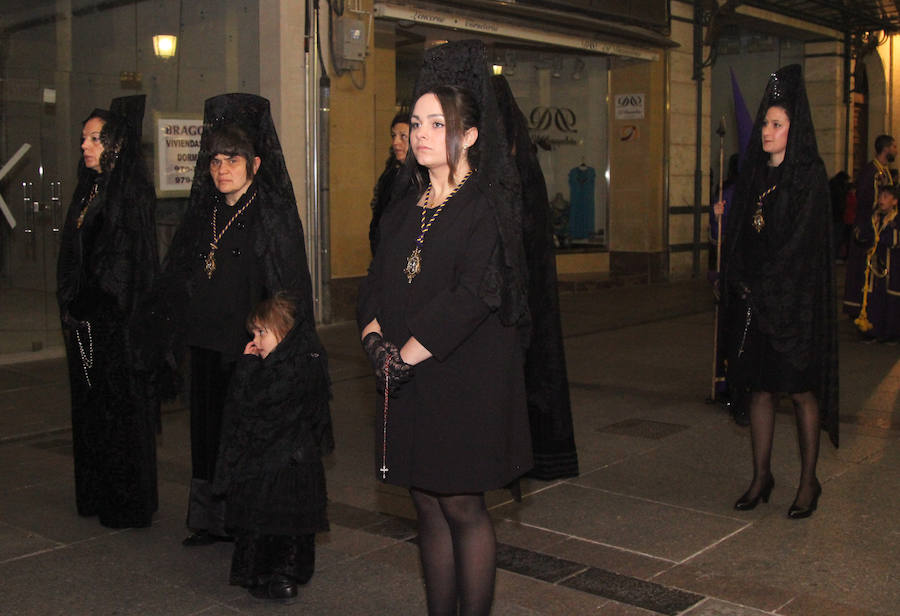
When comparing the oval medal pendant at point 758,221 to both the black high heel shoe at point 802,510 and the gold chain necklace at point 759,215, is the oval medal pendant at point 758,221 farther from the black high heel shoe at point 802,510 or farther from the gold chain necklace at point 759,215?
the black high heel shoe at point 802,510

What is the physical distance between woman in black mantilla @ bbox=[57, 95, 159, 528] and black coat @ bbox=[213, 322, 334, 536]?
0.99m

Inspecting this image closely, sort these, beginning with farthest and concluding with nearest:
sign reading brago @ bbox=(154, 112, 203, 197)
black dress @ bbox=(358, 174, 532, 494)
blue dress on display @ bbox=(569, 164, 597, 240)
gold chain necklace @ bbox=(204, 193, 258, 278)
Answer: blue dress on display @ bbox=(569, 164, 597, 240) → sign reading brago @ bbox=(154, 112, 203, 197) → gold chain necklace @ bbox=(204, 193, 258, 278) → black dress @ bbox=(358, 174, 532, 494)

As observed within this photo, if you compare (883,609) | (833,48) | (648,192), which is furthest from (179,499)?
(833,48)

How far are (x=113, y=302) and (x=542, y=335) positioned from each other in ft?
6.81

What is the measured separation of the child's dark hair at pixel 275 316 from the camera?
4.31 metres

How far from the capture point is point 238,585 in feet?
14.3

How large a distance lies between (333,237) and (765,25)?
35.9 feet

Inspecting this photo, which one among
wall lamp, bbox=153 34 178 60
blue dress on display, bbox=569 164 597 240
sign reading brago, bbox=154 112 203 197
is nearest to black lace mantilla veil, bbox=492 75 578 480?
sign reading brago, bbox=154 112 203 197

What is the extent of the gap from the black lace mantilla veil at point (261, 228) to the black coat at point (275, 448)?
231 mm

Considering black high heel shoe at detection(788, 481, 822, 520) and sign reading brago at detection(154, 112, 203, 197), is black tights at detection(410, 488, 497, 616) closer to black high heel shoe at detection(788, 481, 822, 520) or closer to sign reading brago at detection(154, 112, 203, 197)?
black high heel shoe at detection(788, 481, 822, 520)

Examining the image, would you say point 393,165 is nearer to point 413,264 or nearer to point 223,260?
point 223,260

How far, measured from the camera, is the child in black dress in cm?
Result: 429

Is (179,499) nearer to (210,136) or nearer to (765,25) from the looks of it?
(210,136)

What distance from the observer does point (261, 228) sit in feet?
15.0
